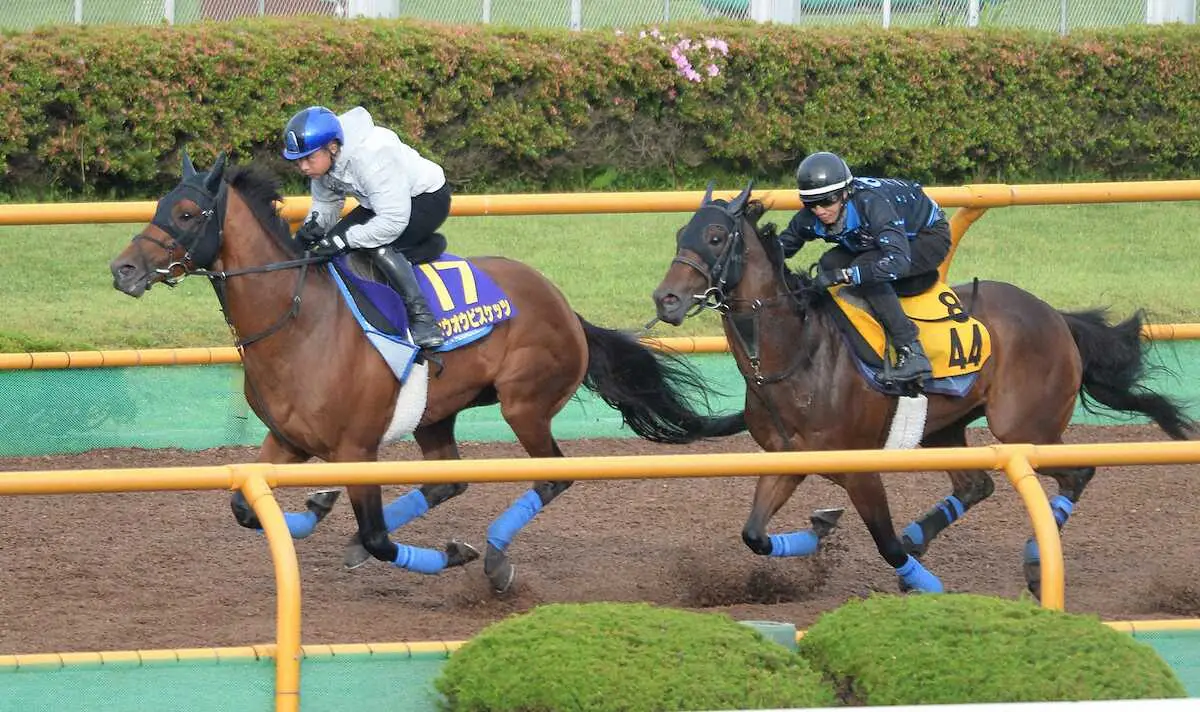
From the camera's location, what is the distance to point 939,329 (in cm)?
657

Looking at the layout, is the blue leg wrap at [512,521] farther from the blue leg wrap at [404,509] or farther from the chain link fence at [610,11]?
the chain link fence at [610,11]

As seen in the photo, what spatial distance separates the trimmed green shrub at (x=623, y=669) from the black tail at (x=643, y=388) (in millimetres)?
3382

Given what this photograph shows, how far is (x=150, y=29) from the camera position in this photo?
12.2 metres

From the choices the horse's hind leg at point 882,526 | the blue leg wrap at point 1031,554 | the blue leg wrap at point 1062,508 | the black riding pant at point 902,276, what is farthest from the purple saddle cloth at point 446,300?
the blue leg wrap at point 1062,508

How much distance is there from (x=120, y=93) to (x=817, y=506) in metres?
6.14

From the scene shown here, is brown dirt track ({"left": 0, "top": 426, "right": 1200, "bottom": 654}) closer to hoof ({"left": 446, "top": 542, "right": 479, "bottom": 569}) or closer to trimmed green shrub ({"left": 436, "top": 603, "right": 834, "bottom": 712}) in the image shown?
hoof ({"left": 446, "top": 542, "right": 479, "bottom": 569})

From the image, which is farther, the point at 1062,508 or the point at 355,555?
the point at 1062,508

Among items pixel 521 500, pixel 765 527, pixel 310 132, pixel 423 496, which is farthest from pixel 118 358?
pixel 765 527

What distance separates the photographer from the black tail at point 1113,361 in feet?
23.6

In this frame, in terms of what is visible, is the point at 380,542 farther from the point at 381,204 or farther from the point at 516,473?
the point at 516,473

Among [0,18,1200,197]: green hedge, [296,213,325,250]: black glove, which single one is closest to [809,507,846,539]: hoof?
[296,213,325,250]: black glove

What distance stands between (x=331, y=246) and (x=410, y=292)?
328 mm

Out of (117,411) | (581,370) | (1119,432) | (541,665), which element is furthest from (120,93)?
(541,665)

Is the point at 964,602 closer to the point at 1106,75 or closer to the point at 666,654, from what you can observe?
the point at 666,654
